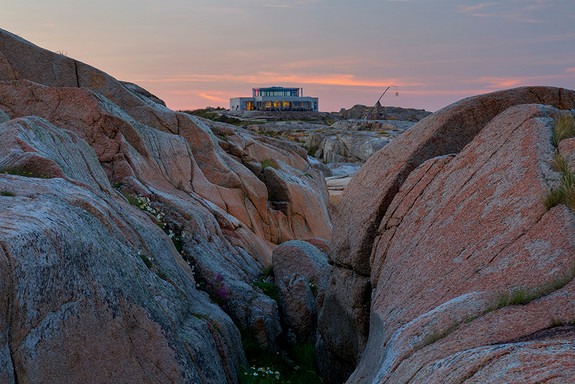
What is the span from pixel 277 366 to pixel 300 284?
12.4 ft

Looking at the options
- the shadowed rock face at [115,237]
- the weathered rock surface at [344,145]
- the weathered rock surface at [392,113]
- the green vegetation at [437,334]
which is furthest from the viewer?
the weathered rock surface at [392,113]

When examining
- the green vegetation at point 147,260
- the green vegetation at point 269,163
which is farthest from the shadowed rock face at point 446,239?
the green vegetation at point 269,163

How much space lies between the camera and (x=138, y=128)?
1981 cm

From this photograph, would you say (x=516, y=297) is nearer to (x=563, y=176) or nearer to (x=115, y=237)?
(x=563, y=176)

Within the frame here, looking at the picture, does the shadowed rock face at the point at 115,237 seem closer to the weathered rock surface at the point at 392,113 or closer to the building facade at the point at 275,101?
the weathered rock surface at the point at 392,113

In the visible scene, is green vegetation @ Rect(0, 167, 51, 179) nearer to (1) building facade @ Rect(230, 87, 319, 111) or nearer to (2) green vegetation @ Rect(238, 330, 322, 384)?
(2) green vegetation @ Rect(238, 330, 322, 384)

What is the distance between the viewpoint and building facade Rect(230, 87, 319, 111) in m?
150

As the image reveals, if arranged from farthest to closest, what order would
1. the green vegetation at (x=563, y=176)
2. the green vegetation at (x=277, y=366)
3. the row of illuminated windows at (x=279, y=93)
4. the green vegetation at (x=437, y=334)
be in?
the row of illuminated windows at (x=279, y=93) → the green vegetation at (x=277, y=366) → the green vegetation at (x=563, y=176) → the green vegetation at (x=437, y=334)

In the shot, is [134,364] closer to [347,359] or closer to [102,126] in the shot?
[347,359]

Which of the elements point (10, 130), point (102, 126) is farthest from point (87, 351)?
point (102, 126)

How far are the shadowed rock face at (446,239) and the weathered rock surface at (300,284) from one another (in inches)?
53.6

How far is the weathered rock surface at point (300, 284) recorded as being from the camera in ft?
50.4

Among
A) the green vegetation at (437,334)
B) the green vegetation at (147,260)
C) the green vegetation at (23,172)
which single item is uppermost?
the green vegetation at (23,172)

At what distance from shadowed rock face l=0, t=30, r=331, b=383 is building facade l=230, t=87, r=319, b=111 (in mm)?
122577
